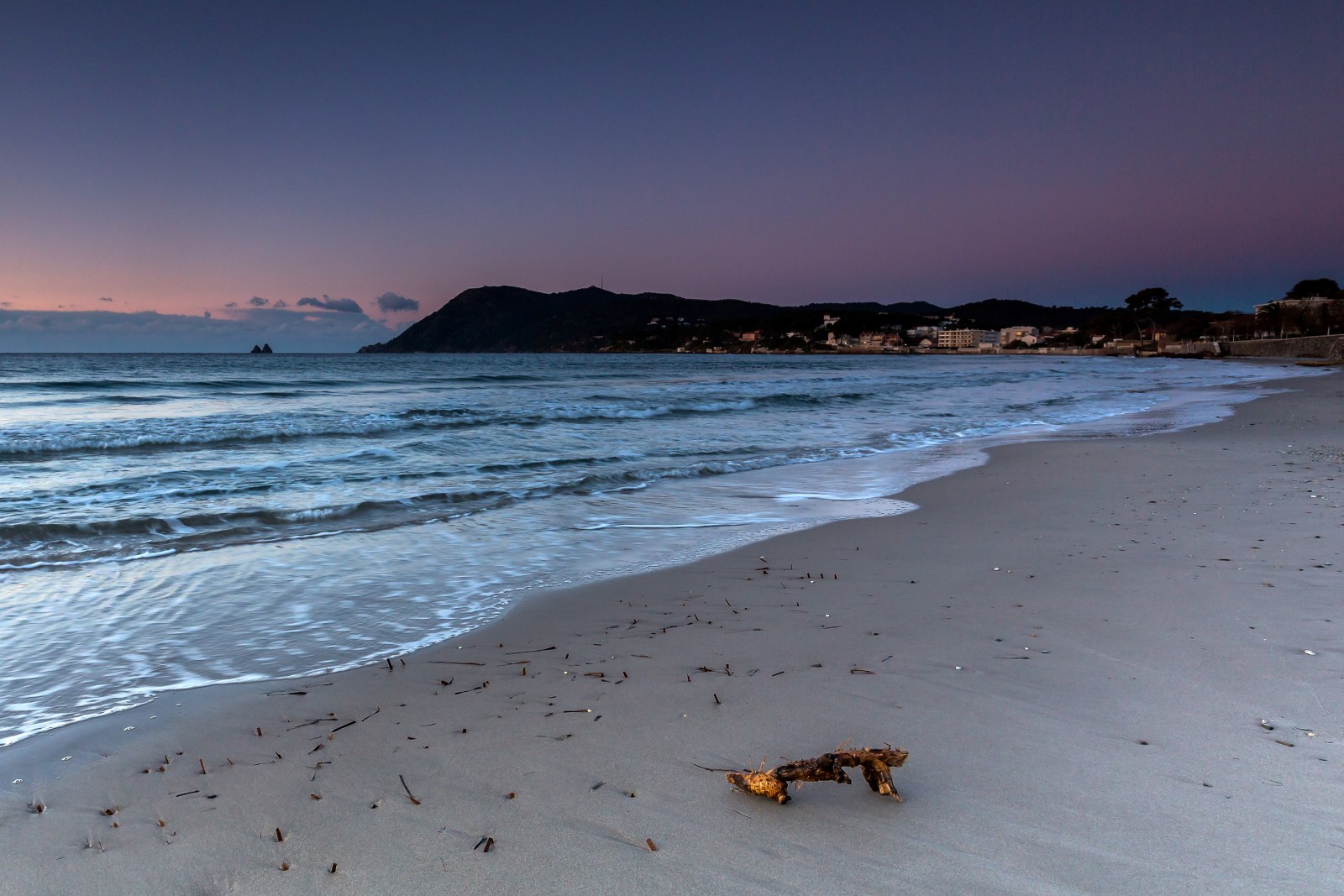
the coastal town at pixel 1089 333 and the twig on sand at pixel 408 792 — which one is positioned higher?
the coastal town at pixel 1089 333

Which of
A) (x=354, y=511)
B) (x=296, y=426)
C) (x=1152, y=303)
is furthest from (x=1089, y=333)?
(x=354, y=511)

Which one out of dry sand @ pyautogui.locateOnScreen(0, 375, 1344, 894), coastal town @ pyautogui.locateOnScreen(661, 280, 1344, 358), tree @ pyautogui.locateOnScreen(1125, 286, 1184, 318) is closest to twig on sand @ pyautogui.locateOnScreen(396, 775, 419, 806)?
dry sand @ pyautogui.locateOnScreen(0, 375, 1344, 894)

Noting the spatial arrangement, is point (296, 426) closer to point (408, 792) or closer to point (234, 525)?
point (234, 525)

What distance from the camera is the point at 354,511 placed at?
7512 mm

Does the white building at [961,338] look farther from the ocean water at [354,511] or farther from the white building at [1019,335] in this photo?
the ocean water at [354,511]

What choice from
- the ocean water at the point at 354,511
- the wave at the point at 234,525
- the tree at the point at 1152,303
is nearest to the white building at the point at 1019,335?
the tree at the point at 1152,303

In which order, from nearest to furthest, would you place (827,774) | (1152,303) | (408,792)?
(827,774) < (408,792) < (1152,303)

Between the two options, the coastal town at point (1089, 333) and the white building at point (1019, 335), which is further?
the white building at point (1019, 335)

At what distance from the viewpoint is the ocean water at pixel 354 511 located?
3.91 meters

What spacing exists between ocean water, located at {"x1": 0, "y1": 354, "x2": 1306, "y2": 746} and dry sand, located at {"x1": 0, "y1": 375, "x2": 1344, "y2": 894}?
2.09ft

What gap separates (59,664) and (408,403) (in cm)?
2129

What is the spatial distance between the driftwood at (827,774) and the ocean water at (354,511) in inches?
89.2

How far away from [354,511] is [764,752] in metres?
6.23

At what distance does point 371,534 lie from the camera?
6562mm
